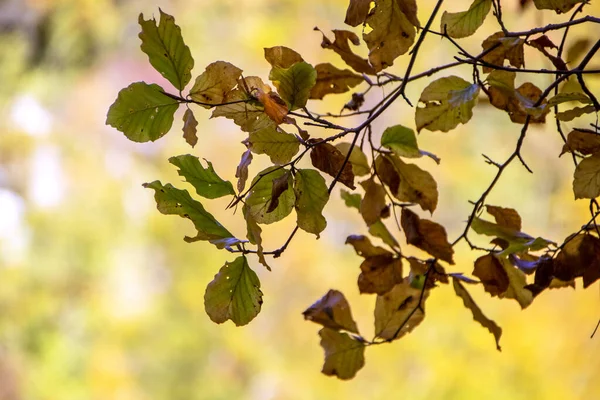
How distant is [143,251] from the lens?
2543mm

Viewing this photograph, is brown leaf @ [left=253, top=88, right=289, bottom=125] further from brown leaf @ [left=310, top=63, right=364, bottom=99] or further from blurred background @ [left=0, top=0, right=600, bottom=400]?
blurred background @ [left=0, top=0, right=600, bottom=400]

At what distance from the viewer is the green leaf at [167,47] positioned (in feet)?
1.03

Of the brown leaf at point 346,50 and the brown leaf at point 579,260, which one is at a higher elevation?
the brown leaf at point 346,50

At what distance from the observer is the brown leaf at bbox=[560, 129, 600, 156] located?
1.15ft

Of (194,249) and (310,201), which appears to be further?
(194,249)

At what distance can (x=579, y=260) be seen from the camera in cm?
37

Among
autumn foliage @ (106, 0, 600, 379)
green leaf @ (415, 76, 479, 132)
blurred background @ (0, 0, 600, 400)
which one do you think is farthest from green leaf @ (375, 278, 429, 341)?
blurred background @ (0, 0, 600, 400)

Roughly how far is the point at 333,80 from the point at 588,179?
17 cm

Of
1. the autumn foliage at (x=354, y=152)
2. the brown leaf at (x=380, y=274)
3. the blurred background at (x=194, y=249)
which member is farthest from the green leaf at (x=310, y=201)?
the blurred background at (x=194, y=249)

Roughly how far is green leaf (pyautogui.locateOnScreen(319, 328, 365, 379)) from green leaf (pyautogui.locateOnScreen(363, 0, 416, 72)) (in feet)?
0.59

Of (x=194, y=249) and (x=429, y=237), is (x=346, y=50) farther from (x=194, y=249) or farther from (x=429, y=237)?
(x=194, y=249)

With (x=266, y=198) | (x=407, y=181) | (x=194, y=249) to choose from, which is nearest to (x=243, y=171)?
(x=266, y=198)

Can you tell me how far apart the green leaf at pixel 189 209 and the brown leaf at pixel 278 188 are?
0.04 metres

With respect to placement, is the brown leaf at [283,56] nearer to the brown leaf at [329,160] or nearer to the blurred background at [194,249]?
the brown leaf at [329,160]
